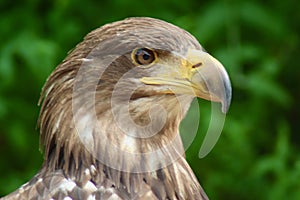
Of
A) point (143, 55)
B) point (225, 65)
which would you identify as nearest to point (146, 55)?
point (143, 55)

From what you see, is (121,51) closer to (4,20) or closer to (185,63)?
(185,63)

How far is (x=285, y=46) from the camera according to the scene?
621 centimetres

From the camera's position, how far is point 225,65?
18.5ft

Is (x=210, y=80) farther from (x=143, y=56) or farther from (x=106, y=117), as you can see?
(x=106, y=117)

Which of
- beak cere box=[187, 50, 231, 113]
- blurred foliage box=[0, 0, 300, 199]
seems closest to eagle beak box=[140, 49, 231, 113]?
beak cere box=[187, 50, 231, 113]

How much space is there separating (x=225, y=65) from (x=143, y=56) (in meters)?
2.56

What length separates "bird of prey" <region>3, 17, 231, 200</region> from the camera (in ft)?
10.2

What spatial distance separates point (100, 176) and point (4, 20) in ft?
9.38

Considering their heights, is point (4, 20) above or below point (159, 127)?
below

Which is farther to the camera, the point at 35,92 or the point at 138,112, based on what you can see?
the point at 35,92

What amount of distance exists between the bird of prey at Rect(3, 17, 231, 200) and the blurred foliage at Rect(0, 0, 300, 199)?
2.28m

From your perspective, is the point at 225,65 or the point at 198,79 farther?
the point at 225,65

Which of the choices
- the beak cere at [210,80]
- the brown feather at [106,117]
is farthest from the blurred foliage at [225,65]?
the beak cere at [210,80]

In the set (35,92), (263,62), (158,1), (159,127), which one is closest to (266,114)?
(263,62)
